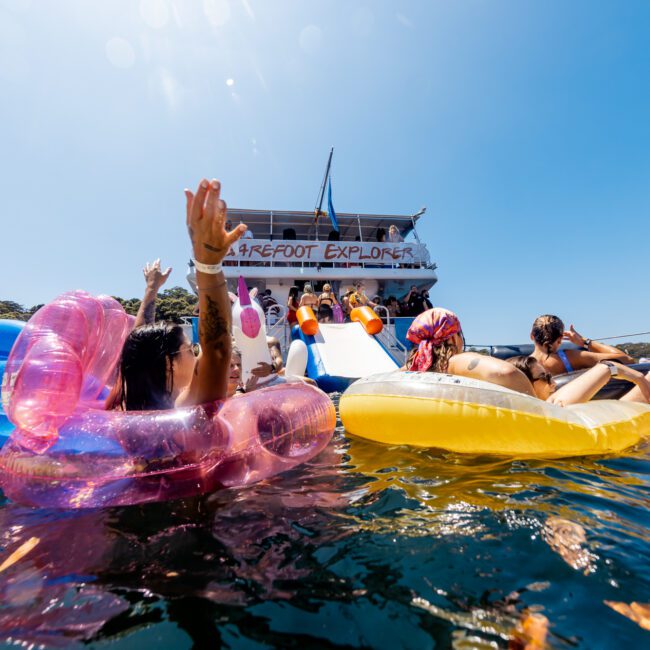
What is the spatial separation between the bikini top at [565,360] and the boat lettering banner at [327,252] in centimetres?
952

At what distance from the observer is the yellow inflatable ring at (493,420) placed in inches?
92.6

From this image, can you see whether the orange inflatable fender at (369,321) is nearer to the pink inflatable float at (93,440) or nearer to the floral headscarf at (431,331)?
the floral headscarf at (431,331)

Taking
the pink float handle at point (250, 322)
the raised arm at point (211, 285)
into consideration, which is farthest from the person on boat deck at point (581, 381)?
the raised arm at point (211, 285)

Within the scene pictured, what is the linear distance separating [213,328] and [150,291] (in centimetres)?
166

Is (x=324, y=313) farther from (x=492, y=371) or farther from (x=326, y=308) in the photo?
(x=492, y=371)

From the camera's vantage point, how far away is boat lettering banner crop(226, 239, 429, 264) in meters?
12.4

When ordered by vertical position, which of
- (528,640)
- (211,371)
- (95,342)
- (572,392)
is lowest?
(528,640)

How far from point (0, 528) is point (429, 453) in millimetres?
2508

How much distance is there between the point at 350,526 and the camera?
150 centimetres

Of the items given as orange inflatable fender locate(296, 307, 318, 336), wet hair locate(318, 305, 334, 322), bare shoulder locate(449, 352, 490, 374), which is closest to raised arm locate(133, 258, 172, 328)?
bare shoulder locate(449, 352, 490, 374)

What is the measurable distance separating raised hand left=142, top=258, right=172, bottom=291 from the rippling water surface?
1694 millimetres

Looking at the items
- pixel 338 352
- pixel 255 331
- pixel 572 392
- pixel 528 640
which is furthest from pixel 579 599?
pixel 338 352

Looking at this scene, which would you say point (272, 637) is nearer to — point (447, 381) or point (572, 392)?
point (447, 381)

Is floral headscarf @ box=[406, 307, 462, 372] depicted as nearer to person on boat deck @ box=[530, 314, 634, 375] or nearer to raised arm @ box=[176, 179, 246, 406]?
person on boat deck @ box=[530, 314, 634, 375]
